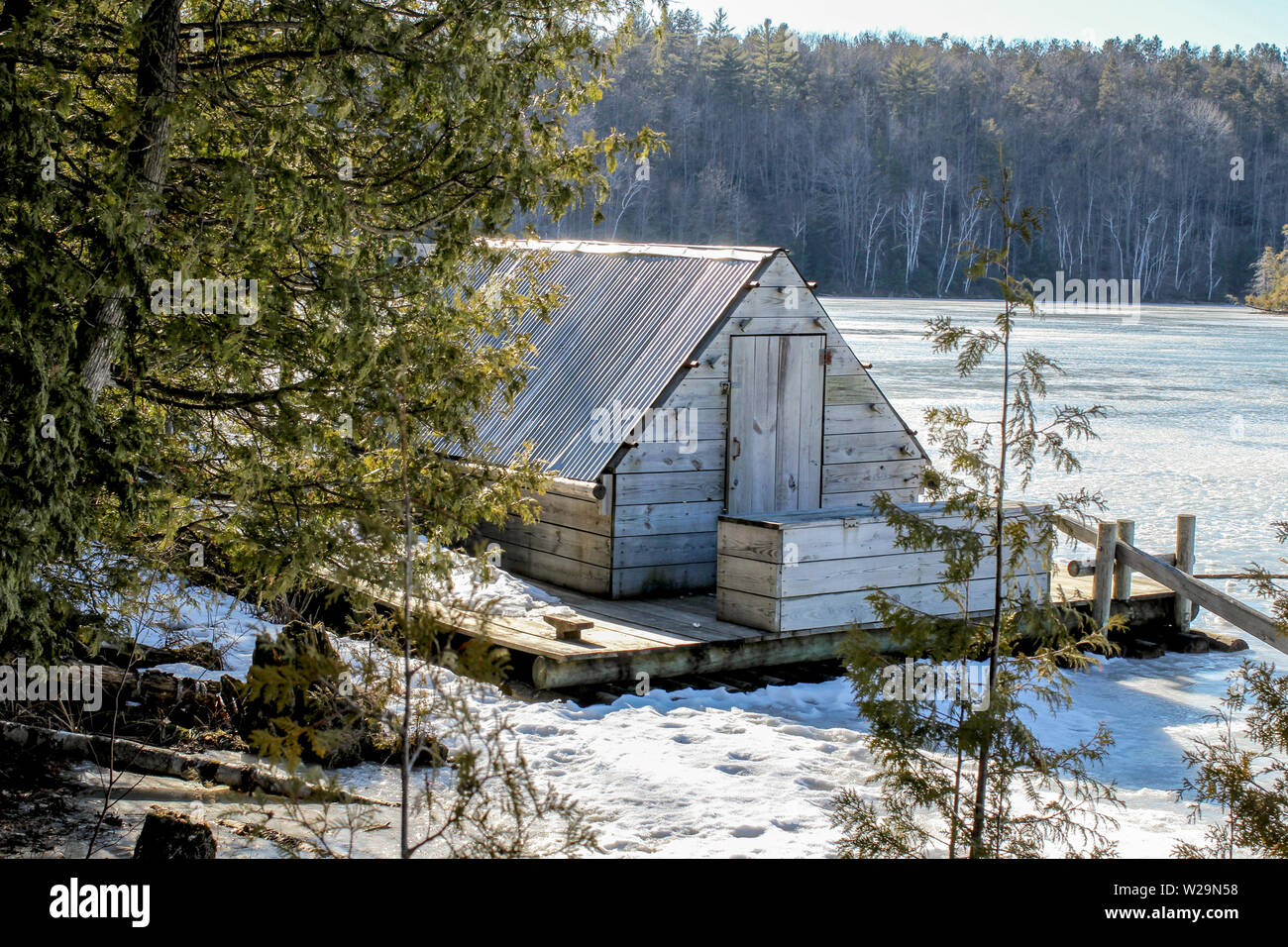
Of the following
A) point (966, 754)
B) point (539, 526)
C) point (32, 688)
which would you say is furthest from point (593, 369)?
point (966, 754)

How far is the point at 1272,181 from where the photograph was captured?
9444 centimetres

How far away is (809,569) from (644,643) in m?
1.53

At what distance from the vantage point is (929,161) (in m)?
88.8

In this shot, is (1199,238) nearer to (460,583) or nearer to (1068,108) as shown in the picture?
(1068,108)

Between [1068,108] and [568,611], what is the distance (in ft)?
309

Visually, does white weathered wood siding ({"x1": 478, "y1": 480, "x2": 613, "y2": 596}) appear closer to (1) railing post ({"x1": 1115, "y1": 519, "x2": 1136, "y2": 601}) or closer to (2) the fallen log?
(2) the fallen log

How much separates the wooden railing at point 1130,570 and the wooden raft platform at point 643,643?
8.92 feet

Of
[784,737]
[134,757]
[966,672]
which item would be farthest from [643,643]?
[966,672]

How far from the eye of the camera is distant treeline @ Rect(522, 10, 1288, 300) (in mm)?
82688

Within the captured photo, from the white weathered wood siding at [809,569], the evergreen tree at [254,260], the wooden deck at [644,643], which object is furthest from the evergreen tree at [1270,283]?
the evergreen tree at [254,260]

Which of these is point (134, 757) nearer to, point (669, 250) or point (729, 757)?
point (729, 757)

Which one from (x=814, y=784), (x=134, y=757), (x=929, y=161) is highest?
(x=929, y=161)

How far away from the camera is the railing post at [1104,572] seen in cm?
1366

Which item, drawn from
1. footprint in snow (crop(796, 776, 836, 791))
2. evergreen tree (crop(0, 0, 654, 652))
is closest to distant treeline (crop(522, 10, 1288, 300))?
footprint in snow (crop(796, 776, 836, 791))
